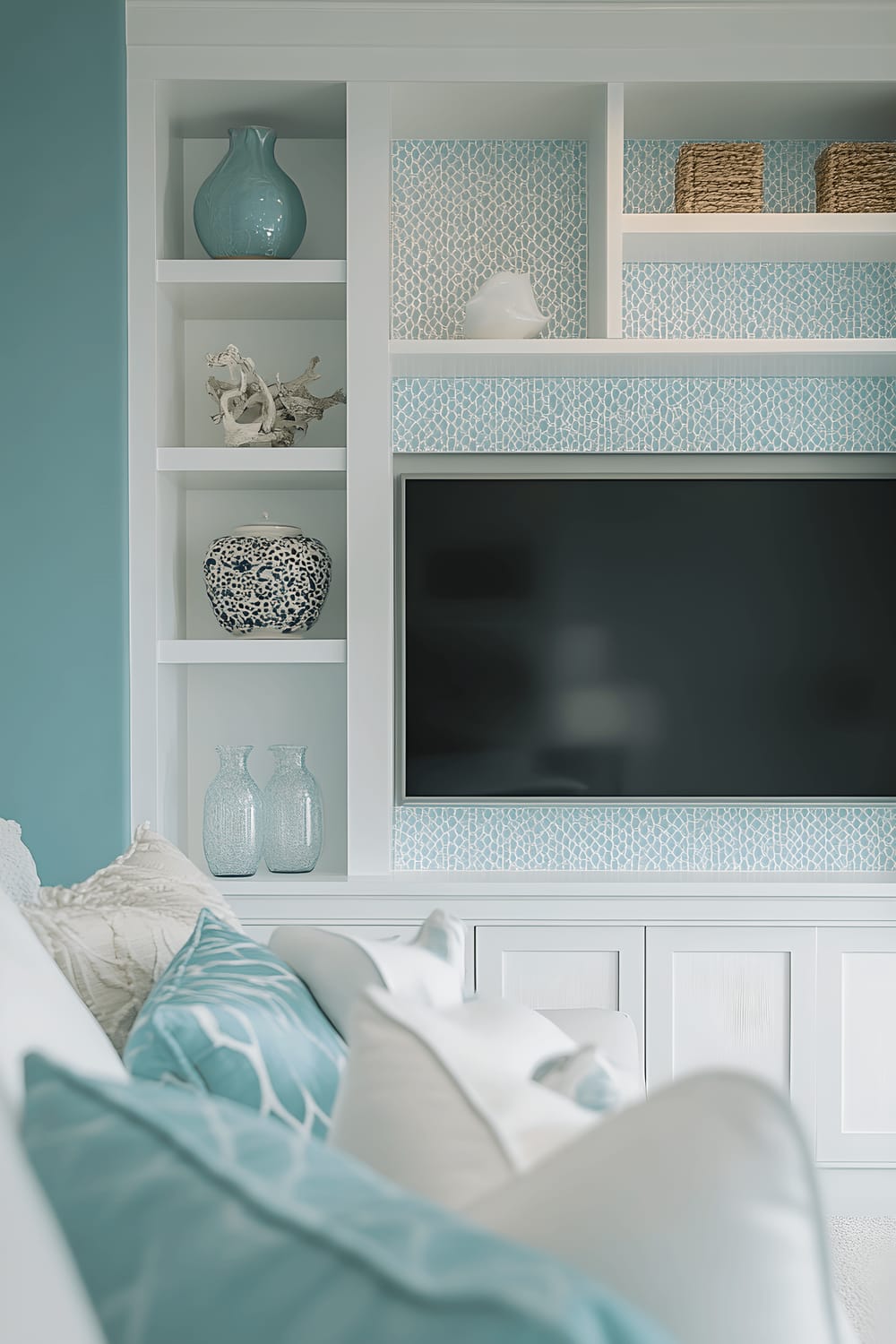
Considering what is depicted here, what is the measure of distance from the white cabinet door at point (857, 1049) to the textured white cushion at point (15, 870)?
1.88 metres

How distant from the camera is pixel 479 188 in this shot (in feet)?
9.92

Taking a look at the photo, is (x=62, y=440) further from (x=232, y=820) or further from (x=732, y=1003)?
(x=732, y=1003)

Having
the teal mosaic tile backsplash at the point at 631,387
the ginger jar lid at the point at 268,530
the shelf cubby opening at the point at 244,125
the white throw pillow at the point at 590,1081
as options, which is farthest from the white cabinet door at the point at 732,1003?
the shelf cubby opening at the point at 244,125

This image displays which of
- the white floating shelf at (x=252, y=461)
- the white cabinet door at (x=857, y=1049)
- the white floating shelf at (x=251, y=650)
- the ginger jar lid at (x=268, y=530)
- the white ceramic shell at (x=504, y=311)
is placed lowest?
the white cabinet door at (x=857, y=1049)

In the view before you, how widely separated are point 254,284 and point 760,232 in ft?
4.05

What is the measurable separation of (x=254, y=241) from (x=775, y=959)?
2.14 metres

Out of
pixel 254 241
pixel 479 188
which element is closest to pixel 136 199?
pixel 254 241

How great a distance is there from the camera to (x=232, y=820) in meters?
2.75

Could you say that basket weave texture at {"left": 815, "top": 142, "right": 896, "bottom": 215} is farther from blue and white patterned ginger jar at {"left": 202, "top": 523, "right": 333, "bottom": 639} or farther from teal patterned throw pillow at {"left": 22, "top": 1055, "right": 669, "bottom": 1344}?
teal patterned throw pillow at {"left": 22, "top": 1055, "right": 669, "bottom": 1344}

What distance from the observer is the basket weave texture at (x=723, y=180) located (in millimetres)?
2803

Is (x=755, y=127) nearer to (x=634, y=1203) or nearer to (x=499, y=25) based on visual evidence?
(x=499, y=25)

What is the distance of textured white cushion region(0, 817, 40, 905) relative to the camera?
4.83ft

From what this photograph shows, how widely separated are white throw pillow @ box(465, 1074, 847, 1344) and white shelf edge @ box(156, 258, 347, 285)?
2.57 metres

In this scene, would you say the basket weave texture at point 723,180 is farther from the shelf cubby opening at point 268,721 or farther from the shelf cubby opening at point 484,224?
the shelf cubby opening at point 268,721
